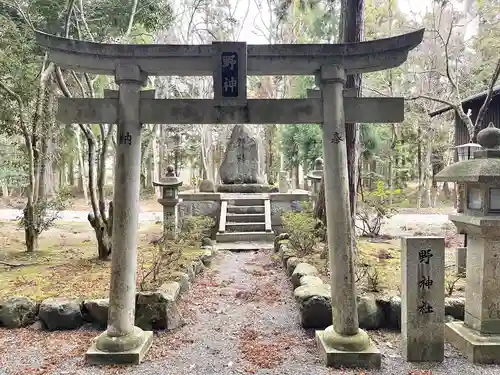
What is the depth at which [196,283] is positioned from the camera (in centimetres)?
772

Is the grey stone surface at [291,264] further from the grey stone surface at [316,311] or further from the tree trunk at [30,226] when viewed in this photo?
the tree trunk at [30,226]

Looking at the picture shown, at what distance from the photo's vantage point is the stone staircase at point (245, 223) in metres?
11.9

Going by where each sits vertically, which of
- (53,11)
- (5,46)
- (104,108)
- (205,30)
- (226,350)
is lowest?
(226,350)

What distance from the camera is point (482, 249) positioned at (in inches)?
178

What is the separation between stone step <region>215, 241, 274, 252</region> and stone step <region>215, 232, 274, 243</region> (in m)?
0.16

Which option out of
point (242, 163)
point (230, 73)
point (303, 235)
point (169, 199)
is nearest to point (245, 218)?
point (169, 199)

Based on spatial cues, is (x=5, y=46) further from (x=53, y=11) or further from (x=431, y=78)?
(x=431, y=78)

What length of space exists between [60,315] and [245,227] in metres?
7.66

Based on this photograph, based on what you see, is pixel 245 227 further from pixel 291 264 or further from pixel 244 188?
pixel 291 264

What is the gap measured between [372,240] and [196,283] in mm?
6041

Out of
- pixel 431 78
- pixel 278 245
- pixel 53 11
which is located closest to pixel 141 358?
pixel 278 245

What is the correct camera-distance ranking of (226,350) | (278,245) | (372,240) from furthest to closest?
(372,240), (278,245), (226,350)

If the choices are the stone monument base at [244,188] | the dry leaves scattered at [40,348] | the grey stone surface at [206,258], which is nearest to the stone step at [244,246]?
the grey stone surface at [206,258]

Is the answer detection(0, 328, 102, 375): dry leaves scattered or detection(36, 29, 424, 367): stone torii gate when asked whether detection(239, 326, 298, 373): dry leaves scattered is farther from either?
detection(0, 328, 102, 375): dry leaves scattered
